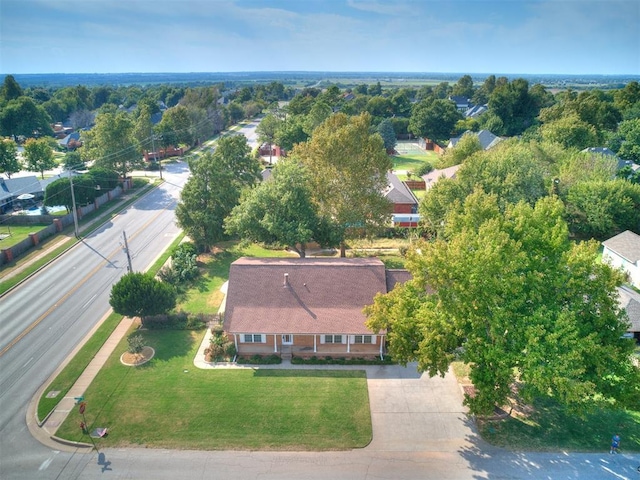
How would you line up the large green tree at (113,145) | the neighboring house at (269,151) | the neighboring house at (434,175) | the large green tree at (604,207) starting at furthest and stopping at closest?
the neighboring house at (269,151), the large green tree at (113,145), the neighboring house at (434,175), the large green tree at (604,207)

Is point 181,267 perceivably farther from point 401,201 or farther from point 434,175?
point 434,175

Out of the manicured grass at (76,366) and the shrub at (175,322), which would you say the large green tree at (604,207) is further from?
the manicured grass at (76,366)

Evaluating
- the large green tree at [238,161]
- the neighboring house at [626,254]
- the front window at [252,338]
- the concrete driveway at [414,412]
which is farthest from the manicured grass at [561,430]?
the large green tree at [238,161]

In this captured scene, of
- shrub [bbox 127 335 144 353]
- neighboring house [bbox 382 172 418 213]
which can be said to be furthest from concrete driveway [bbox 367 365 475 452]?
neighboring house [bbox 382 172 418 213]

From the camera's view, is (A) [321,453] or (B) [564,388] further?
(A) [321,453]

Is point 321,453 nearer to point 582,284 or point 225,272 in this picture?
point 582,284

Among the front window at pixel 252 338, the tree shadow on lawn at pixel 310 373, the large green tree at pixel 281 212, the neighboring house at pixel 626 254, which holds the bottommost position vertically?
the tree shadow on lawn at pixel 310 373

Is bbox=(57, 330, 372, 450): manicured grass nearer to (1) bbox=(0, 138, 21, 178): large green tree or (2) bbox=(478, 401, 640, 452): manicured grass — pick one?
(2) bbox=(478, 401, 640, 452): manicured grass

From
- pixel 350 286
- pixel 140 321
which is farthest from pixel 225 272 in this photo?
pixel 350 286
